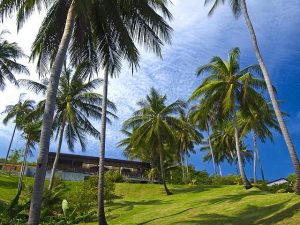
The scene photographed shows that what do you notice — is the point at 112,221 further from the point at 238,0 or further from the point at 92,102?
the point at 238,0

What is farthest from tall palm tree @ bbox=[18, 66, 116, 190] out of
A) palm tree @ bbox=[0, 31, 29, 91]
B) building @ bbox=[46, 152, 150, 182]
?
building @ bbox=[46, 152, 150, 182]

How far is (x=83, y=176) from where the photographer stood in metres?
58.2

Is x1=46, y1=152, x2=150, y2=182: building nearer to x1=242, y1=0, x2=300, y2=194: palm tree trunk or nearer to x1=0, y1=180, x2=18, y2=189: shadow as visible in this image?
x1=0, y1=180, x2=18, y2=189: shadow

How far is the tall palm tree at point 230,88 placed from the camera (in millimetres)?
33906

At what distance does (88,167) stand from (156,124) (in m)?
26.5

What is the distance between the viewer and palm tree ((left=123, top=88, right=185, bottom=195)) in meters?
40.8

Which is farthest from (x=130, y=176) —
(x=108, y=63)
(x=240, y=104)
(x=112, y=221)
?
(x=108, y=63)

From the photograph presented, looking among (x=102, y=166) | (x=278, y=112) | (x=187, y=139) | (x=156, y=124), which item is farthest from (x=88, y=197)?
(x=187, y=139)

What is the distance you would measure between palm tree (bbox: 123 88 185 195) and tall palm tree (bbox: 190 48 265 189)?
21.1ft

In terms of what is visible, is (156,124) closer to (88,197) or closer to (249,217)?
(88,197)

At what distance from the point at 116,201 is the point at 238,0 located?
2037cm

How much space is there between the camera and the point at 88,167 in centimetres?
6384

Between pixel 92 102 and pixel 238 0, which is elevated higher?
pixel 238 0

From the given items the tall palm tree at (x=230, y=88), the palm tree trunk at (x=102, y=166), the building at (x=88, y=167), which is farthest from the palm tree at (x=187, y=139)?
the palm tree trunk at (x=102, y=166)
